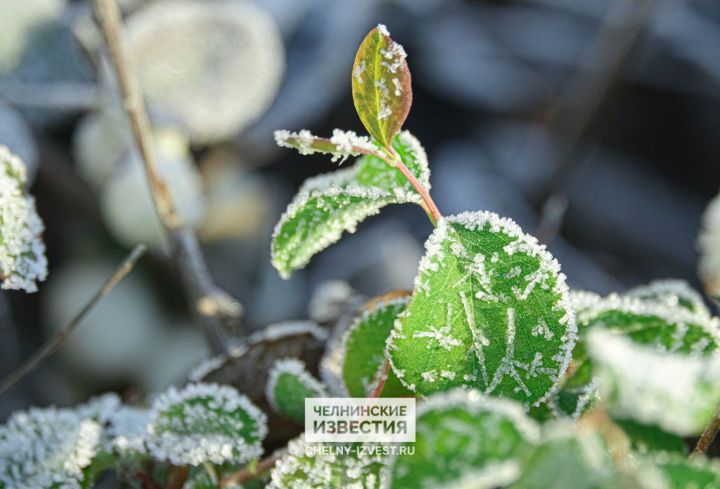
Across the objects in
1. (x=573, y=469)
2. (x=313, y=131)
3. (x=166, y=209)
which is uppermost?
(x=313, y=131)

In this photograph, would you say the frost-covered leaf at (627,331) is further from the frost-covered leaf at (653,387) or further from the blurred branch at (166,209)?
the blurred branch at (166,209)

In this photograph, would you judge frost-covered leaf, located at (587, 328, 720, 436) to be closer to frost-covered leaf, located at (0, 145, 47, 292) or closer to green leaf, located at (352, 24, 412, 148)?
green leaf, located at (352, 24, 412, 148)

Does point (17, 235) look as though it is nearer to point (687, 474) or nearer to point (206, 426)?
point (206, 426)

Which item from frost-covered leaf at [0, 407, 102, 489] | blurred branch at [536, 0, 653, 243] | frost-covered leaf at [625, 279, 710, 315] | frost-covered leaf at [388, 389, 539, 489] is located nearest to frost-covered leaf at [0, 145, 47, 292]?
frost-covered leaf at [0, 407, 102, 489]

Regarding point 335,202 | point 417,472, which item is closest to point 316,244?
point 335,202

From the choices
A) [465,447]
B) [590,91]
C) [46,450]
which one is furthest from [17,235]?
[590,91]

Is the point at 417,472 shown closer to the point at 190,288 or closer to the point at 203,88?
the point at 190,288
